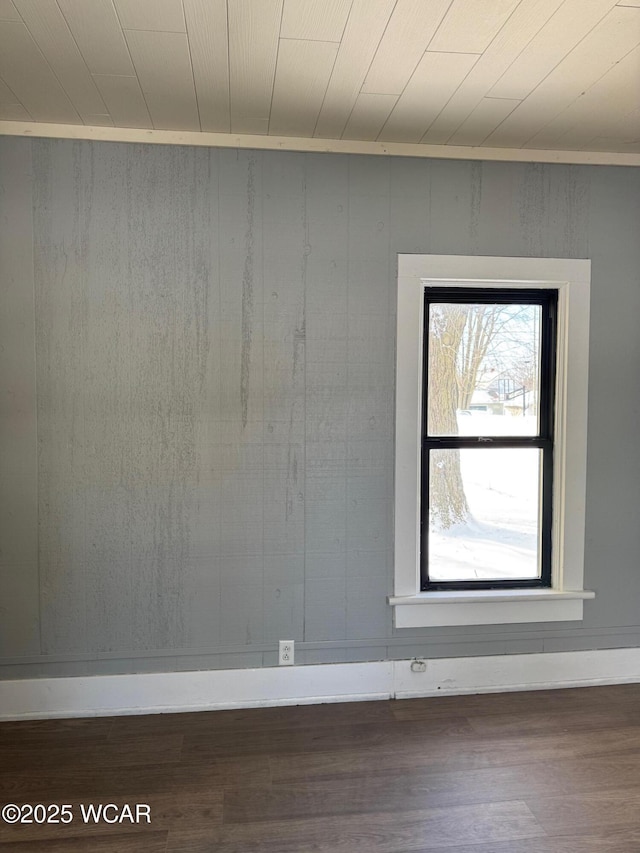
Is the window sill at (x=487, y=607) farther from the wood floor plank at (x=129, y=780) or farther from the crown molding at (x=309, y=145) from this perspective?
the crown molding at (x=309, y=145)

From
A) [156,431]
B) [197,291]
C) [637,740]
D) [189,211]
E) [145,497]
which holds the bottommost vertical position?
[637,740]

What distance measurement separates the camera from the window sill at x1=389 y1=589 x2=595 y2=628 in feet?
8.49

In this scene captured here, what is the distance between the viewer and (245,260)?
8.11 ft

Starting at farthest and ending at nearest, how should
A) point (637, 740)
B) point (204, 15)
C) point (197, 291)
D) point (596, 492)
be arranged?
point (596, 492)
point (197, 291)
point (637, 740)
point (204, 15)

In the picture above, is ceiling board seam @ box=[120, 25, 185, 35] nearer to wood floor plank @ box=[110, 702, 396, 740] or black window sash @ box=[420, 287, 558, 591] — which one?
black window sash @ box=[420, 287, 558, 591]

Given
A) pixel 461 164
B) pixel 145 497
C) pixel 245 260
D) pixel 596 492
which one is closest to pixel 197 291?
pixel 245 260

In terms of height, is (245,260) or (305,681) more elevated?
(245,260)

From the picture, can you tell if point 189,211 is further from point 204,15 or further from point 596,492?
point 596,492

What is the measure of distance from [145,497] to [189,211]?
125 centimetres

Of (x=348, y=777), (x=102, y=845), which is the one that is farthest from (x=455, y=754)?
(x=102, y=845)

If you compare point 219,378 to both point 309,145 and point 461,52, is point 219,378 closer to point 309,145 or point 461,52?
point 309,145

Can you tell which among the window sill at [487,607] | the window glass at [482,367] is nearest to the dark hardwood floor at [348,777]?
the window sill at [487,607]

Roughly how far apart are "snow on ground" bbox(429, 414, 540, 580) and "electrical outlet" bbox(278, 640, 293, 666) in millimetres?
736

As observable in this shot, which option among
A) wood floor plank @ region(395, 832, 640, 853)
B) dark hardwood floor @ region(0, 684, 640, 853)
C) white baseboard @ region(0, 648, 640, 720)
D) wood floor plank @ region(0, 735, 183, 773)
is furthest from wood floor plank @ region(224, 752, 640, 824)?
white baseboard @ region(0, 648, 640, 720)
